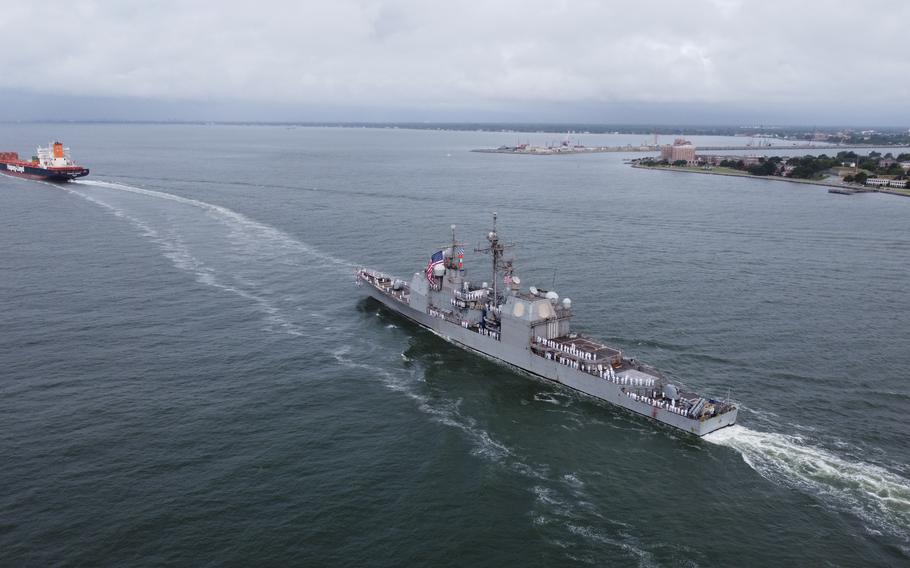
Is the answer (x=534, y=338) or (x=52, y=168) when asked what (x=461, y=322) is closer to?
(x=534, y=338)

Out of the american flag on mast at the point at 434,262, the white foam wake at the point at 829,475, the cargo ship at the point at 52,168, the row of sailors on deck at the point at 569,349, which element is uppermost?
the cargo ship at the point at 52,168

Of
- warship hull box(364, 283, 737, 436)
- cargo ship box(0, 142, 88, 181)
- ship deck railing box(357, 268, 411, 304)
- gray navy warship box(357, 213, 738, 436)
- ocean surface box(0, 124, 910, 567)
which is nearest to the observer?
ocean surface box(0, 124, 910, 567)

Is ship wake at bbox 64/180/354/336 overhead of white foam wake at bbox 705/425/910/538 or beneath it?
overhead

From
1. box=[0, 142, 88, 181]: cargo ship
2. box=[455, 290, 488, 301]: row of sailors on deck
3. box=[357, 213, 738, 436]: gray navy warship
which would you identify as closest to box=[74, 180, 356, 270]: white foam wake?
box=[0, 142, 88, 181]: cargo ship

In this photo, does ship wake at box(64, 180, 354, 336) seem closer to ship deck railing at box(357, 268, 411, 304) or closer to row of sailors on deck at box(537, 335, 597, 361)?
ship deck railing at box(357, 268, 411, 304)

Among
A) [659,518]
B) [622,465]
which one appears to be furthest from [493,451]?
[659,518]

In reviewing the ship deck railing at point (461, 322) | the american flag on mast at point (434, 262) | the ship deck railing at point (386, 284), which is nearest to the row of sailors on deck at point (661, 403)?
the ship deck railing at point (461, 322)

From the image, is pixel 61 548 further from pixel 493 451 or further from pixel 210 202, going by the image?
pixel 210 202

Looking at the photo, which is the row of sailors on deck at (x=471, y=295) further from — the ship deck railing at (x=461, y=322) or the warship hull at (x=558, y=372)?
the warship hull at (x=558, y=372)
